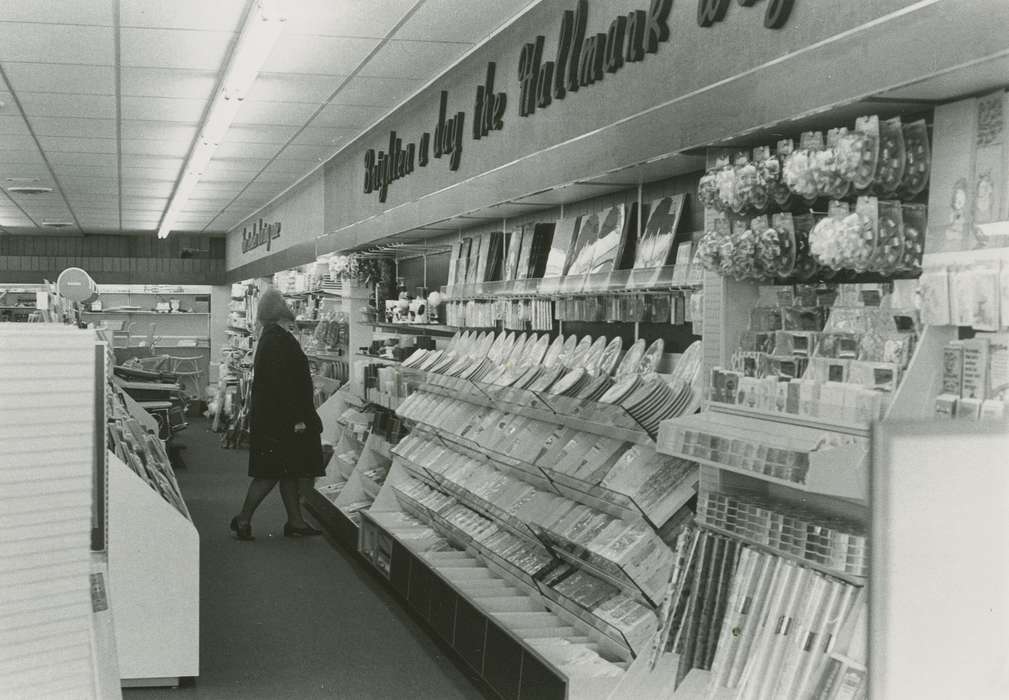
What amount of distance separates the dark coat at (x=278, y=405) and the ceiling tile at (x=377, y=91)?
1.65 m

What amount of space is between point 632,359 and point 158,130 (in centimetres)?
574

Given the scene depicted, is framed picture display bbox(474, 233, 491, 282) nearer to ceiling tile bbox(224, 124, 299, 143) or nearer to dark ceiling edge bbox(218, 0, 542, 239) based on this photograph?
dark ceiling edge bbox(218, 0, 542, 239)

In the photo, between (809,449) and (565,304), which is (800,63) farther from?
(565,304)

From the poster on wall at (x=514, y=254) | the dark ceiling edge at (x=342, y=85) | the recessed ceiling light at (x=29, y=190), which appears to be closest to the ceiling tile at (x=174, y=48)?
the dark ceiling edge at (x=342, y=85)

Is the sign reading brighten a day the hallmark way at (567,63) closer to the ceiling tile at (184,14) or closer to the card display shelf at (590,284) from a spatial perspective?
the card display shelf at (590,284)

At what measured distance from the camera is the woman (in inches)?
285

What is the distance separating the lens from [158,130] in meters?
8.73

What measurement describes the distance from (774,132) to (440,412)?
3.33 metres

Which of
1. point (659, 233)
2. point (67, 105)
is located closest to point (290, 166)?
point (67, 105)

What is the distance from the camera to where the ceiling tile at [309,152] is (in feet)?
32.0

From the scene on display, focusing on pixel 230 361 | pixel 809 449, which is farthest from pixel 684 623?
pixel 230 361

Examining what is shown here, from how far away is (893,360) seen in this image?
2545mm

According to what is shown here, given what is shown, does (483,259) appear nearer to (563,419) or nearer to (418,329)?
(563,419)

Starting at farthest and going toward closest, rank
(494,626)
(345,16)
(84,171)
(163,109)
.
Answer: (84,171), (163,109), (345,16), (494,626)
